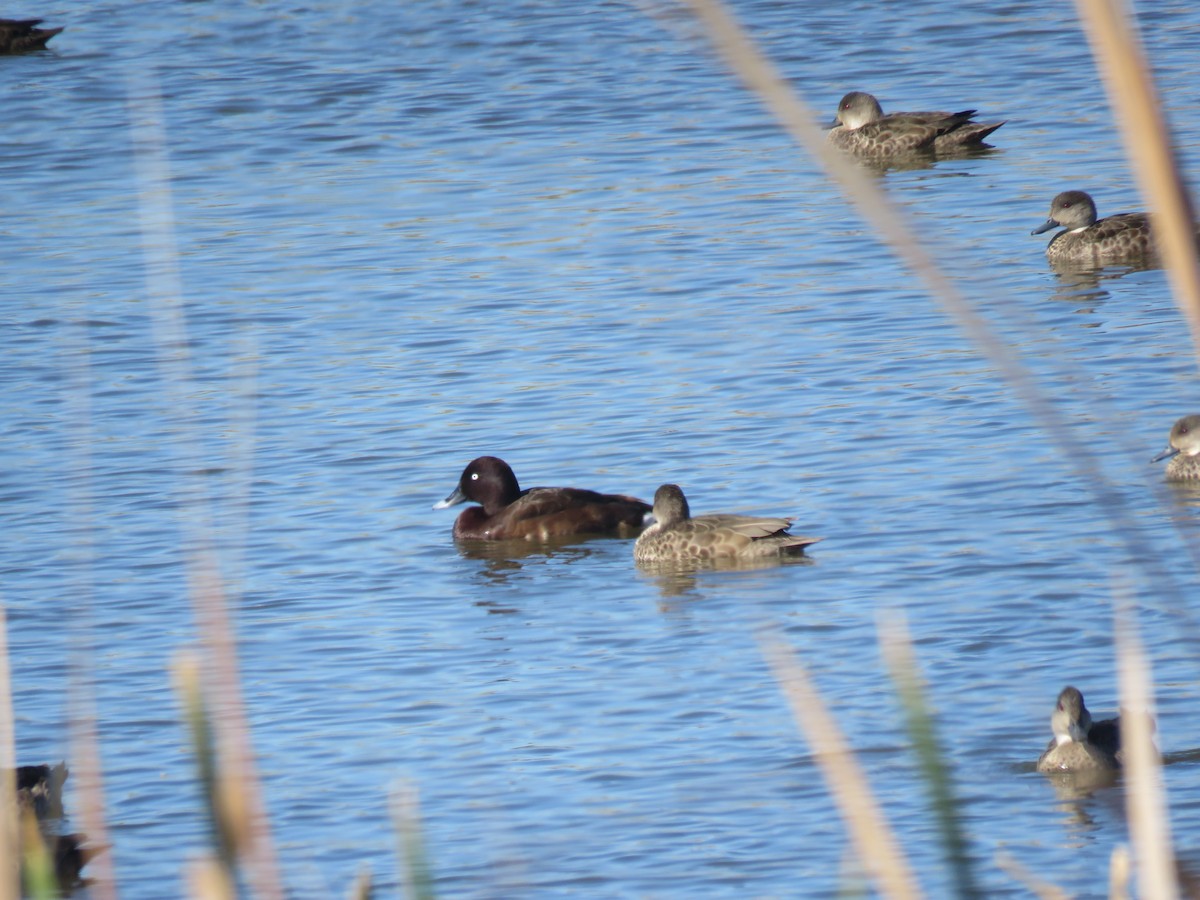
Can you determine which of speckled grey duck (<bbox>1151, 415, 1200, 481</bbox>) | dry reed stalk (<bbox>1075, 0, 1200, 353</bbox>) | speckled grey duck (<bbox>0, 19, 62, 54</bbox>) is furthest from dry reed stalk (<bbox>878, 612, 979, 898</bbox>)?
speckled grey duck (<bbox>0, 19, 62, 54</bbox>)

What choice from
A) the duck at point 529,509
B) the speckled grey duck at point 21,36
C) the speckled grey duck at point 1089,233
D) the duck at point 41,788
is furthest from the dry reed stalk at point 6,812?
the speckled grey duck at point 21,36

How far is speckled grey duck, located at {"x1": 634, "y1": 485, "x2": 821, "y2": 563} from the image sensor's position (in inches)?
342

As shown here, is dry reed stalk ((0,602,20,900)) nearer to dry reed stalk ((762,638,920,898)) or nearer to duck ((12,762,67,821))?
dry reed stalk ((762,638,920,898))

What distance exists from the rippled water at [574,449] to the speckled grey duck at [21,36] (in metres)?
1.56

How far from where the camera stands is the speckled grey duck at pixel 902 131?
17109 mm

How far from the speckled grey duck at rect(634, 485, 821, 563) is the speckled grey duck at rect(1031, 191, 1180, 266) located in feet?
17.0

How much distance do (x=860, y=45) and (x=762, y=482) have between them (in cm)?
1360

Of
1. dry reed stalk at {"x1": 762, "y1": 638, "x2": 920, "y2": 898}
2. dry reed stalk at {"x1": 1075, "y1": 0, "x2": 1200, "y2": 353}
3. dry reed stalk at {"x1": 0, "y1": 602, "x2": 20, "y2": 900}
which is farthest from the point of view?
dry reed stalk at {"x1": 0, "y1": 602, "x2": 20, "y2": 900}

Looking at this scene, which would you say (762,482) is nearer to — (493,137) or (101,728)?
(101,728)

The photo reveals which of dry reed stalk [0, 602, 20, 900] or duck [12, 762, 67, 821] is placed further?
duck [12, 762, 67, 821]

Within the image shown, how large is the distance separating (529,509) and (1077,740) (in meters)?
4.06

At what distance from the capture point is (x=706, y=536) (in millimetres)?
8844

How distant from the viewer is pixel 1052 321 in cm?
1209

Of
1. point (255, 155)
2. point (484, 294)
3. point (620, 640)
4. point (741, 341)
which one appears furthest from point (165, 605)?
point (255, 155)
